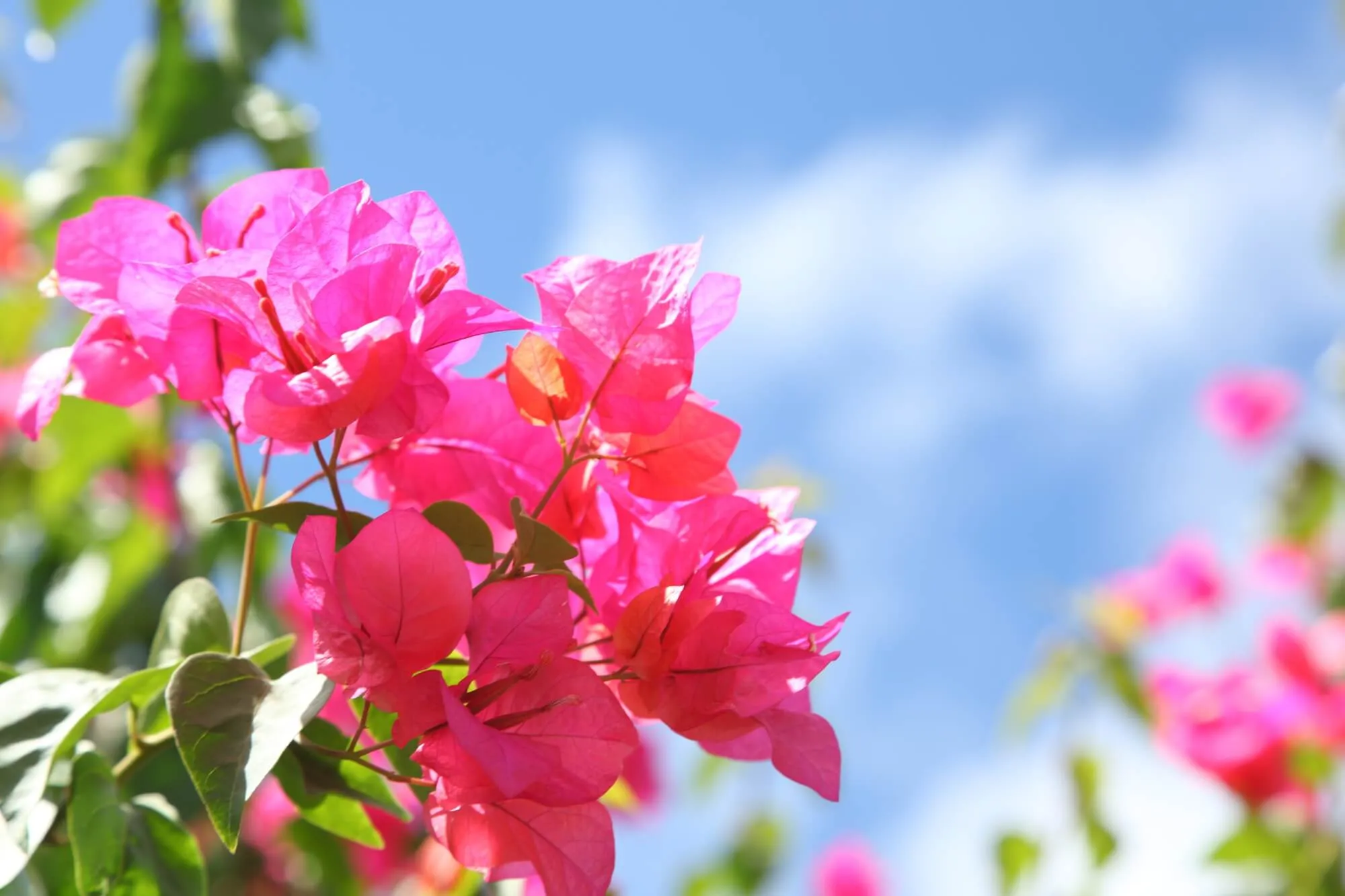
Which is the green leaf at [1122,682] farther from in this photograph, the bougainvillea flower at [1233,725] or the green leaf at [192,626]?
the green leaf at [192,626]

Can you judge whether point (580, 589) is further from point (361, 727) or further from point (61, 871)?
point (61, 871)

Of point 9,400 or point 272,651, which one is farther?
point 9,400

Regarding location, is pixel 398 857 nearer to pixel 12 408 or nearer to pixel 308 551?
pixel 12 408

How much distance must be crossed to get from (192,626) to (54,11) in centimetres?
77

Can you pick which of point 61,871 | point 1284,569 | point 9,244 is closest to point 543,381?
point 61,871

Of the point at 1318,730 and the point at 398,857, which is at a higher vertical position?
the point at 1318,730

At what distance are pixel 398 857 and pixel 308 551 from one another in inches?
45.2

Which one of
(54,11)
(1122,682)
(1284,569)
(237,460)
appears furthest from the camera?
(1284,569)

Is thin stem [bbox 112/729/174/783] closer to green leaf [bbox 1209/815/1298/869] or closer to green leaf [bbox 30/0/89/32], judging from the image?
green leaf [bbox 30/0/89/32]

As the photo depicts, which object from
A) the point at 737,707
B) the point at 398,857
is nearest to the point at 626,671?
the point at 737,707

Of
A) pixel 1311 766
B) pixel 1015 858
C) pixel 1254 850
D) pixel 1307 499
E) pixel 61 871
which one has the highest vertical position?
pixel 1307 499

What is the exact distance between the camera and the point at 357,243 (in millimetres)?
417

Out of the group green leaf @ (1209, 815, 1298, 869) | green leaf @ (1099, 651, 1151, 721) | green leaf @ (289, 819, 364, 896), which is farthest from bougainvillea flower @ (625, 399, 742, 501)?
green leaf @ (1209, 815, 1298, 869)

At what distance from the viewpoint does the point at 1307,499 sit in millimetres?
2096
